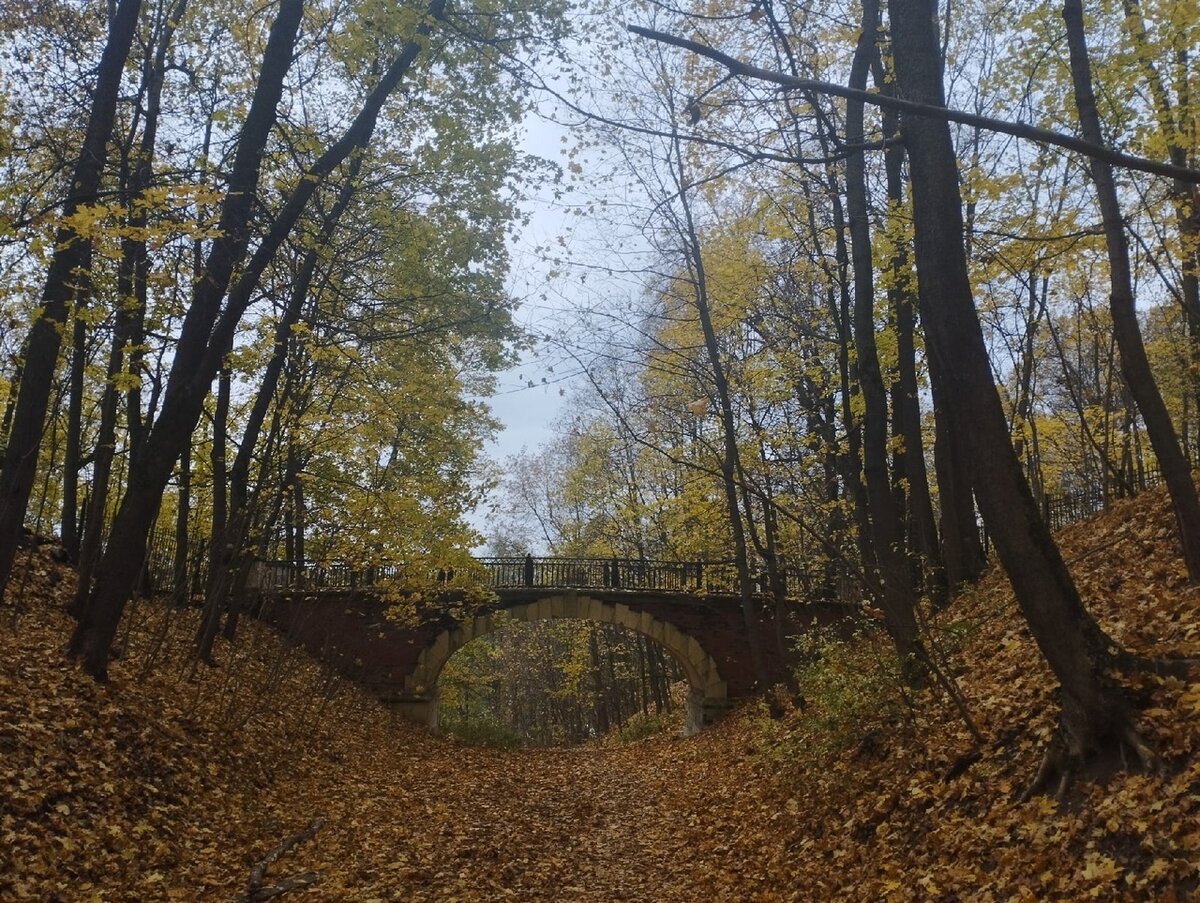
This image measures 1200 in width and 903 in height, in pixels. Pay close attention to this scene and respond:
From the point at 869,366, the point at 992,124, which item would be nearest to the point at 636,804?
the point at 869,366

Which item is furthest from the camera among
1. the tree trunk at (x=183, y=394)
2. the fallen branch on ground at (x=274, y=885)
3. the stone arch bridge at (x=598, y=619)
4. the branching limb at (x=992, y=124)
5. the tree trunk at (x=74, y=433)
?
the stone arch bridge at (x=598, y=619)

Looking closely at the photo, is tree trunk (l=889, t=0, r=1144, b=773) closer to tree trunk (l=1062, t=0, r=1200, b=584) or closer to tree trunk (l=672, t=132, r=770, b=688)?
tree trunk (l=1062, t=0, r=1200, b=584)

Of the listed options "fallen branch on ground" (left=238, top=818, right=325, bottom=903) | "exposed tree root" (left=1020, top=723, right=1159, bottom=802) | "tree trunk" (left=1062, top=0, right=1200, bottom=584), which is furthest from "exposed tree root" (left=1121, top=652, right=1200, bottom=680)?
"fallen branch on ground" (left=238, top=818, right=325, bottom=903)

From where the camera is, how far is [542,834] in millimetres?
8422

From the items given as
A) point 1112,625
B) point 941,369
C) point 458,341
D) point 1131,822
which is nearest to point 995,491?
point 941,369

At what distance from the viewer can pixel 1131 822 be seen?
3854 millimetres

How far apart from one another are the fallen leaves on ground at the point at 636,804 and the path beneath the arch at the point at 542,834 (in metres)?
0.04

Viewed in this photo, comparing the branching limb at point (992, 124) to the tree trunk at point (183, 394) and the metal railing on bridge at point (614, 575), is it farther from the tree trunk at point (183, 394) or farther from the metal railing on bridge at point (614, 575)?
the metal railing on bridge at point (614, 575)

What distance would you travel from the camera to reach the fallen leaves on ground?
428cm

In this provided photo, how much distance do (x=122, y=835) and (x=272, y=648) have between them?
10864 millimetres

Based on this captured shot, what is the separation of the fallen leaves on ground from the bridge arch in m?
8.21

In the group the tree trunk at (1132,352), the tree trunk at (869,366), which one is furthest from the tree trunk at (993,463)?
the tree trunk at (869,366)

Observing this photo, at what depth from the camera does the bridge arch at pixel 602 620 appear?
19.4 m

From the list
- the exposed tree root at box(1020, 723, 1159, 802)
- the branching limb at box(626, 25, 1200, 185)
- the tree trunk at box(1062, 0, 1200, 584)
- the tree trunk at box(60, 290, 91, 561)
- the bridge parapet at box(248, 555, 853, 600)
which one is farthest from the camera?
the bridge parapet at box(248, 555, 853, 600)
